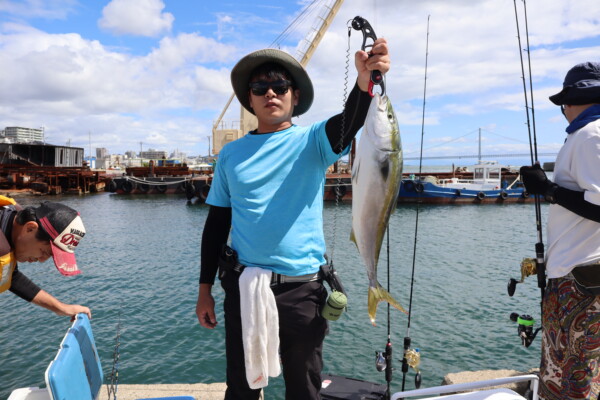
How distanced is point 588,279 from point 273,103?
2.04 metres

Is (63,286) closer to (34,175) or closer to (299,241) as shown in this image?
(299,241)

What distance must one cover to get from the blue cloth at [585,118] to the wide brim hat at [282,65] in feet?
5.24

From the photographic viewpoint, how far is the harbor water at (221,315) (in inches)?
240

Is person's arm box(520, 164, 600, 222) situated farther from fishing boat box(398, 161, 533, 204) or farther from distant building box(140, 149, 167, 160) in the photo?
distant building box(140, 149, 167, 160)

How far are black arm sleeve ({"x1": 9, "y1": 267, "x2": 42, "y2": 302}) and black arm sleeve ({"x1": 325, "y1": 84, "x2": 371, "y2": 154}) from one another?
1.97 m

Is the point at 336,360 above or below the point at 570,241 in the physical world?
below

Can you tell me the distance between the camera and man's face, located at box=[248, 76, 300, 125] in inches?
85.1

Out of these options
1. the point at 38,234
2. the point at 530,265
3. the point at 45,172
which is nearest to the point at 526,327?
the point at 530,265

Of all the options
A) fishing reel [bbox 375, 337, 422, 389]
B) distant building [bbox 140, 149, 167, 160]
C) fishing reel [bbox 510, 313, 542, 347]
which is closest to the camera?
fishing reel [bbox 375, 337, 422, 389]

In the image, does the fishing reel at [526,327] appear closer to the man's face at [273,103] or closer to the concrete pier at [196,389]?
the concrete pier at [196,389]

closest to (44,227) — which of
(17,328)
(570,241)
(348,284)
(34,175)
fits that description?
(570,241)

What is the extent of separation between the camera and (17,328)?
25.1 feet

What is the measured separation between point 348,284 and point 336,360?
4.05 m

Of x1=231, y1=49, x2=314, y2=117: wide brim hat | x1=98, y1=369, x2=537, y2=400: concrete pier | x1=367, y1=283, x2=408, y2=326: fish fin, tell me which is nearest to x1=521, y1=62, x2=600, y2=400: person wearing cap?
x1=367, y1=283, x2=408, y2=326: fish fin
